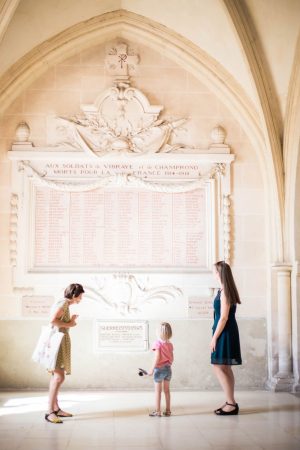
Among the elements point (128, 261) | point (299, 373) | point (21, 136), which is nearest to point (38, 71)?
point (21, 136)

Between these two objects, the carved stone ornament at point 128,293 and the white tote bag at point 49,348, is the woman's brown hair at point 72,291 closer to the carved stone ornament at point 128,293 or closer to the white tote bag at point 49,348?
the white tote bag at point 49,348

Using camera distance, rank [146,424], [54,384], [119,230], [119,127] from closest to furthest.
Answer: [146,424] → [54,384] → [119,230] → [119,127]

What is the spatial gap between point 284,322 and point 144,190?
2298mm

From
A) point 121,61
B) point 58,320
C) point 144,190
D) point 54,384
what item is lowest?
point 54,384

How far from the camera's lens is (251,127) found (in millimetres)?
7445

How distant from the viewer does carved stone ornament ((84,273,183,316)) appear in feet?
23.6

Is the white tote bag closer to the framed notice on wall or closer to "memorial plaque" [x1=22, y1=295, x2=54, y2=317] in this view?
"memorial plaque" [x1=22, y1=295, x2=54, y2=317]

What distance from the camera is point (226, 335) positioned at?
542 cm

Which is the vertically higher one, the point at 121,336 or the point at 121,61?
the point at 121,61

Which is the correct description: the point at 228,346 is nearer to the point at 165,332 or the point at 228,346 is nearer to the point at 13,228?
the point at 165,332

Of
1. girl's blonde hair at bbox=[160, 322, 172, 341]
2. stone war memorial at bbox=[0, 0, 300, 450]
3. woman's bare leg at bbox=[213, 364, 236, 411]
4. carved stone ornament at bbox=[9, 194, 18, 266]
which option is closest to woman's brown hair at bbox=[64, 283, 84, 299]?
girl's blonde hair at bbox=[160, 322, 172, 341]

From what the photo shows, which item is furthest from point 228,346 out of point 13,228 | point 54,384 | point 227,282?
point 13,228

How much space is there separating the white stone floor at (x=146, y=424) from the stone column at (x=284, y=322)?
1.37 feet

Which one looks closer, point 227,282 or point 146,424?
point 146,424
